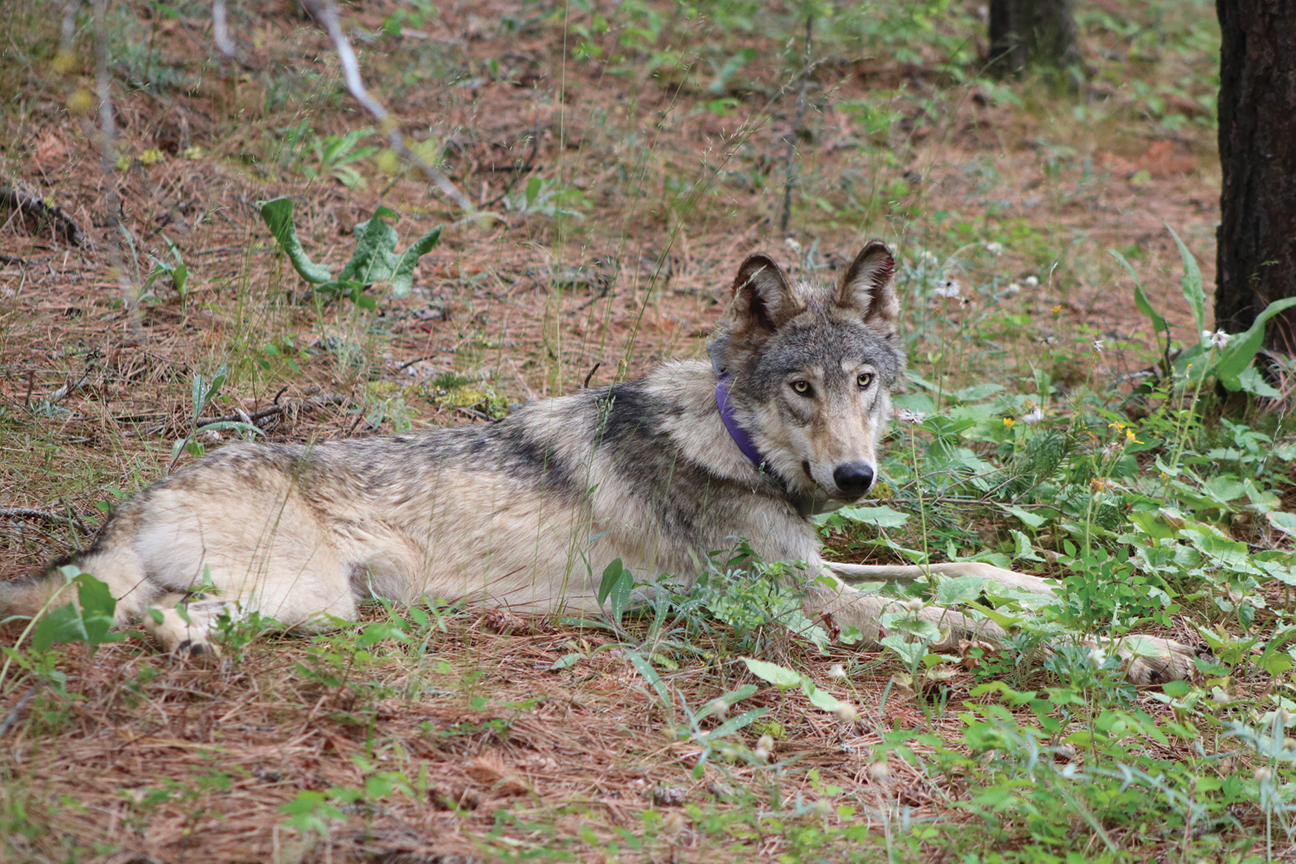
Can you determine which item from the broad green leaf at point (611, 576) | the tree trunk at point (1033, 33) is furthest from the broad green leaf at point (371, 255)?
the tree trunk at point (1033, 33)

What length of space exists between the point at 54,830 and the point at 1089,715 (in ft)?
9.75

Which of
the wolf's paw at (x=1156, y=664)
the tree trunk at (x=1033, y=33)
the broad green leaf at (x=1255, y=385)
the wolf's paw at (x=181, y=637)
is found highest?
the tree trunk at (x=1033, y=33)

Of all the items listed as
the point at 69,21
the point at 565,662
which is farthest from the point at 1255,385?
the point at 69,21

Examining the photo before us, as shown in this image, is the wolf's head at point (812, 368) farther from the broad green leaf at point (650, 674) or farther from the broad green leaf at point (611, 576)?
the broad green leaf at point (650, 674)

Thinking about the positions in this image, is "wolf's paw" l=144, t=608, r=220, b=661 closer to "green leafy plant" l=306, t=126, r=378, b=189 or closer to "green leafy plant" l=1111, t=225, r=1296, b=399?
"green leafy plant" l=306, t=126, r=378, b=189

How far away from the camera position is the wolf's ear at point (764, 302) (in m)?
4.19

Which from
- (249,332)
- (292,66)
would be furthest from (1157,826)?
(292,66)

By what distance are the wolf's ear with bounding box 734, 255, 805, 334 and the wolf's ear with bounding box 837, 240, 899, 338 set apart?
24cm

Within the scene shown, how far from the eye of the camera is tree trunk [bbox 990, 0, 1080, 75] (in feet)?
37.6

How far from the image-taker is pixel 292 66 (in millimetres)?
8266

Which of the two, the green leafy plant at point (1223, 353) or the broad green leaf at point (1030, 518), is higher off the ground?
the green leafy plant at point (1223, 353)

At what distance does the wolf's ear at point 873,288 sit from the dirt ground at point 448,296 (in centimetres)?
98

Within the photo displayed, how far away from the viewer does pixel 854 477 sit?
3908 millimetres

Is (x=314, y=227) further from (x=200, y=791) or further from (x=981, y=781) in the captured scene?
(x=981, y=781)
